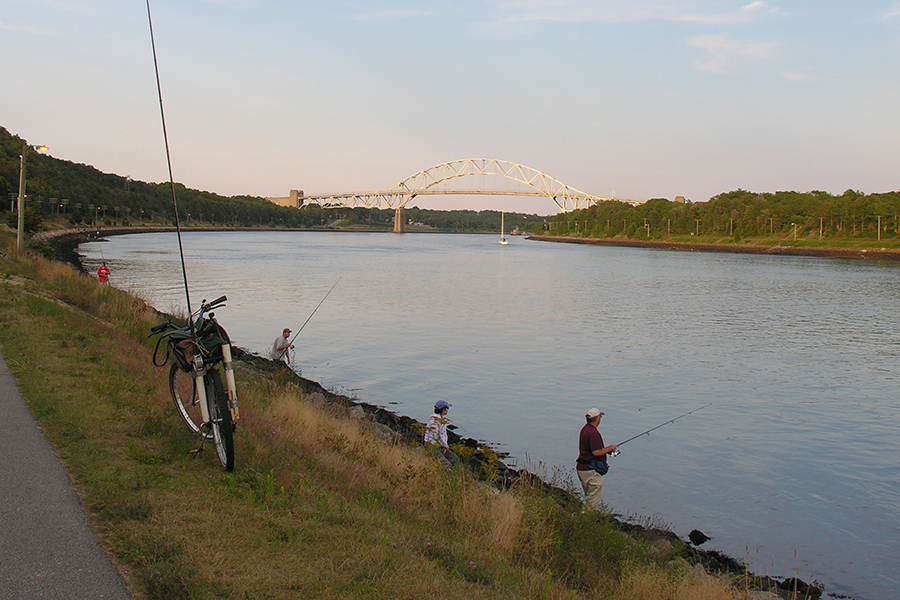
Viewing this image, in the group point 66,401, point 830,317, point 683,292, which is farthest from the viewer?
point 683,292

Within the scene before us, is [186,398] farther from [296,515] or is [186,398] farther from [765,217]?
[765,217]

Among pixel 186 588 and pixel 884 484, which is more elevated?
pixel 186 588

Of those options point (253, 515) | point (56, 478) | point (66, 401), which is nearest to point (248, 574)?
point (253, 515)

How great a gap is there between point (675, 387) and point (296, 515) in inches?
579

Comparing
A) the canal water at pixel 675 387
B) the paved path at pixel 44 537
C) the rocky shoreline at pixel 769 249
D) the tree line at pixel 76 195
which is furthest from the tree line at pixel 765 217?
the paved path at pixel 44 537

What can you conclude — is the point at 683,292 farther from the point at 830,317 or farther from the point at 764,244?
the point at 764,244

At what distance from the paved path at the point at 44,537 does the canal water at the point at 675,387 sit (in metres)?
7.32

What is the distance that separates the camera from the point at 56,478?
558cm

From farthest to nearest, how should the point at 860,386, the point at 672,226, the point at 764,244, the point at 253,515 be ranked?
the point at 672,226, the point at 764,244, the point at 860,386, the point at 253,515

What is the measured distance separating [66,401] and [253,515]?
3759 mm

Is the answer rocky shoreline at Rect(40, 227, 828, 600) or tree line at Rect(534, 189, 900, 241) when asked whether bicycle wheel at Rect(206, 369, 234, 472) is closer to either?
rocky shoreline at Rect(40, 227, 828, 600)

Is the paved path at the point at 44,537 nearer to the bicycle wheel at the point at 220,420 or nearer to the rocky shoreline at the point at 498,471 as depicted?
the bicycle wheel at the point at 220,420

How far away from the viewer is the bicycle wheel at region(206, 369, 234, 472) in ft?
20.1

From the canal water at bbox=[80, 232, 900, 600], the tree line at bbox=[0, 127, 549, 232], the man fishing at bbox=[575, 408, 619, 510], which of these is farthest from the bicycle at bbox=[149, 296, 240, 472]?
the tree line at bbox=[0, 127, 549, 232]
